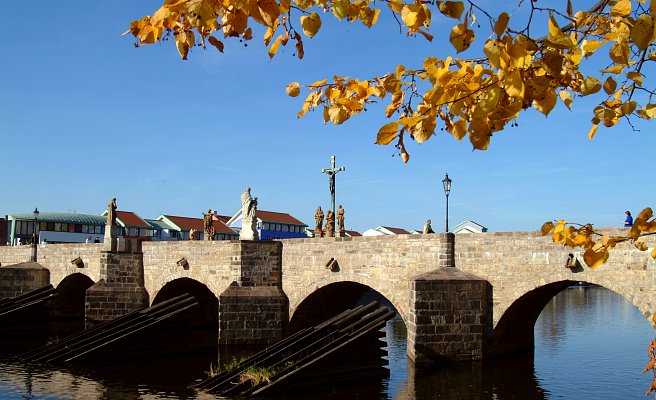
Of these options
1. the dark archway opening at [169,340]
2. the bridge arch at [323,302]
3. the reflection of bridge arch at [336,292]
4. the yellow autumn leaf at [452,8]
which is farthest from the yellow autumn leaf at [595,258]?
the dark archway opening at [169,340]

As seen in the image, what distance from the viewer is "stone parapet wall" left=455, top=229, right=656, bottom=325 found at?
620 inches

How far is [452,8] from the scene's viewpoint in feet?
8.57

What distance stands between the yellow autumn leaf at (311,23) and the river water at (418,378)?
14.0 m

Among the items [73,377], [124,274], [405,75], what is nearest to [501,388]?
[73,377]

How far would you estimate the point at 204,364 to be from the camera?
2066cm

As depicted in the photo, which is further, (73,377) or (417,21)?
(73,377)

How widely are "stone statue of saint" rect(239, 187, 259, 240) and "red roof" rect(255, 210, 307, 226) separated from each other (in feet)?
147

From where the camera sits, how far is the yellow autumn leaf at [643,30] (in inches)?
94.0

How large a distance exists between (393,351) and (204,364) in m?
6.63

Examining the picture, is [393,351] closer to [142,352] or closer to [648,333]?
[142,352]

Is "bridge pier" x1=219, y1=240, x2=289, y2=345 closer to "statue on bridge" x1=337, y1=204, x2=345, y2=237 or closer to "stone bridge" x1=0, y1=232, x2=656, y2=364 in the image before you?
"stone bridge" x1=0, y1=232, x2=656, y2=364

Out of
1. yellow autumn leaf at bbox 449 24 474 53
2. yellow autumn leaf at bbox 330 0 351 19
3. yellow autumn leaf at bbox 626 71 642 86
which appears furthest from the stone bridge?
yellow autumn leaf at bbox 330 0 351 19

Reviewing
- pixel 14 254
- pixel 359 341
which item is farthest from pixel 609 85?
pixel 14 254

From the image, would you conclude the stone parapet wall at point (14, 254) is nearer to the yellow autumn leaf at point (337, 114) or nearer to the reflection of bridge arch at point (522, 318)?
the reflection of bridge arch at point (522, 318)
